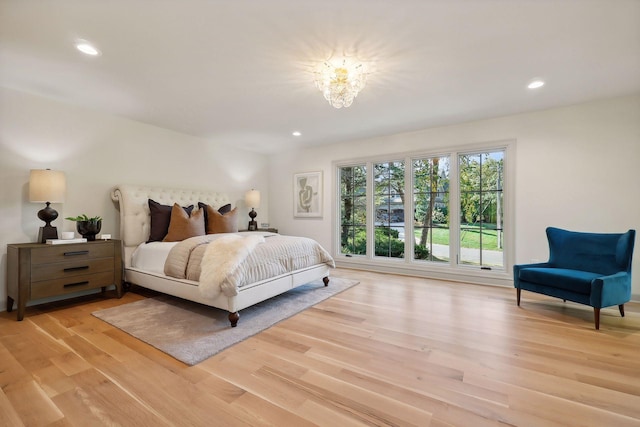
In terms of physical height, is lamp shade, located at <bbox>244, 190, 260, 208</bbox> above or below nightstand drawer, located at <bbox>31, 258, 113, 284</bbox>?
above

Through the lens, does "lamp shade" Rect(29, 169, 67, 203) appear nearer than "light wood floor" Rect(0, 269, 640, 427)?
No

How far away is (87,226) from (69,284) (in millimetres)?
656

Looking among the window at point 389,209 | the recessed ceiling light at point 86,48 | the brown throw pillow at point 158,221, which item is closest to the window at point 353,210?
the window at point 389,209

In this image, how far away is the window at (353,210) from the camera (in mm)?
5121

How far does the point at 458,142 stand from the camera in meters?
4.15

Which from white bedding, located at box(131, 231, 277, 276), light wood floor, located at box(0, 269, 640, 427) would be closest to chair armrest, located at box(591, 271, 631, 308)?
light wood floor, located at box(0, 269, 640, 427)

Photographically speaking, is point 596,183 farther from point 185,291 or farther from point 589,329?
Answer: point 185,291

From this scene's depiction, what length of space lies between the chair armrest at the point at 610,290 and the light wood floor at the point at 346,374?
0.76 ft

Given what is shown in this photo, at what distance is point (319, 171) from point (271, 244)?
2713mm

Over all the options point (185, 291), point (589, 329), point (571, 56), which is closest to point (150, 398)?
point (185, 291)

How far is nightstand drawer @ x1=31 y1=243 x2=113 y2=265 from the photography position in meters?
2.69

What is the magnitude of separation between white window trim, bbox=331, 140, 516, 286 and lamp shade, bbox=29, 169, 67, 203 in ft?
12.7

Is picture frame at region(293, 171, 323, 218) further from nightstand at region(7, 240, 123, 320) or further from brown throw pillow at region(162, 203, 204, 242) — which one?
nightstand at region(7, 240, 123, 320)

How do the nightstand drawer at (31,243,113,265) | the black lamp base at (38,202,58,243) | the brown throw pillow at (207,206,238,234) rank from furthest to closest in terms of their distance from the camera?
1. the brown throw pillow at (207,206,238,234)
2. the black lamp base at (38,202,58,243)
3. the nightstand drawer at (31,243,113,265)
